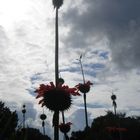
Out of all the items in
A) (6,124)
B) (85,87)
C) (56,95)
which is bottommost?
(6,124)

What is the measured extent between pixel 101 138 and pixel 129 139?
24.2 feet

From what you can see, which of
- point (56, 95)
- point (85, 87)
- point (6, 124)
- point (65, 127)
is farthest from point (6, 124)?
point (85, 87)

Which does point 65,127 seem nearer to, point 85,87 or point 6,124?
point 85,87

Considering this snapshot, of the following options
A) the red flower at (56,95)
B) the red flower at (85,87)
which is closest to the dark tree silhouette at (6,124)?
the red flower at (56,95)

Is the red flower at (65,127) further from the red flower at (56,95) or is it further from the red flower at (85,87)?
the red flower at (56,95)

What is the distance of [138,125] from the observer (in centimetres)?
7006

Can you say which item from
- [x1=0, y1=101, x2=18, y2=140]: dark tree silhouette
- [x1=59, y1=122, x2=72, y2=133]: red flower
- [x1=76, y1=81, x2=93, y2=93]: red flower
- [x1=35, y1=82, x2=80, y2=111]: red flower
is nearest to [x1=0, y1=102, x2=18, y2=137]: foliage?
[x1=0, y1=101, x2=18, y2=140]: dark tree silhouette

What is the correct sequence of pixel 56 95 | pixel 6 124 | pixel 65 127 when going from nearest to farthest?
pixel 6 124, pixel 56 95, pixel 65 127

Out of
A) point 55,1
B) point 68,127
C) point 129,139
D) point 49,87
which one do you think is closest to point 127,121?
point 129,139

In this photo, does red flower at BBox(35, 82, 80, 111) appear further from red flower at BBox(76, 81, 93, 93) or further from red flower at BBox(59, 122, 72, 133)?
red flower at BBox(76, 81, 93, 93)

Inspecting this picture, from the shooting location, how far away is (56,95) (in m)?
→ 11.8

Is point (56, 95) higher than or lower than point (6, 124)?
higher

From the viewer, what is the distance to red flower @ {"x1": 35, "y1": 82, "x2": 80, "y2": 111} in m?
11.5

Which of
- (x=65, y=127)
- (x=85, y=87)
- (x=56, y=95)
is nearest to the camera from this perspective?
(x=56, y=95)
